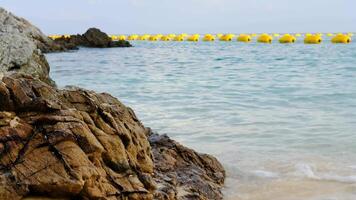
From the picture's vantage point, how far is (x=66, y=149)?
3.42 m

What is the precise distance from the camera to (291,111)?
432 inches

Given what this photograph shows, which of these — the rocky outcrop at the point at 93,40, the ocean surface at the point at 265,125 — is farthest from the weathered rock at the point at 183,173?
the rocky outcrop at the point at 93,40

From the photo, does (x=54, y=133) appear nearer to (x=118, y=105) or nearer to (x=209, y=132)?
(x=118, y=105)

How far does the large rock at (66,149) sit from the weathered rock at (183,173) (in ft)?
0.23

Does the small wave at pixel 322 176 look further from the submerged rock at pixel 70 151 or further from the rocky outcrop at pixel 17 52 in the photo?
the rocky outcrop at pixel 17 52

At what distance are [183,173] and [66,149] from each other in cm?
187

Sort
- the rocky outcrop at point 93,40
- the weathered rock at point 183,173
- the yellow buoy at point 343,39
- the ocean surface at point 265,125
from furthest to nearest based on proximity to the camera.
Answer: the rocky outcrop at point 93,40
the yellow buoy at point 343,39
the ocean surface at point 265,125
the weathered rock at point 183,173

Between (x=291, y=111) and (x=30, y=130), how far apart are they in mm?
8306

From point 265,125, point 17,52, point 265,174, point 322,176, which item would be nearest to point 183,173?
point 265,174

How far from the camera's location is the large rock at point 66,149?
3.30 metres

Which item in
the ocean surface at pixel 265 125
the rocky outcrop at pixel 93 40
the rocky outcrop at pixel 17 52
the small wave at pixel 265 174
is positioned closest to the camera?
the ocean surface at pixel 265 125

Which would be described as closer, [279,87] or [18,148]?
[18,148]

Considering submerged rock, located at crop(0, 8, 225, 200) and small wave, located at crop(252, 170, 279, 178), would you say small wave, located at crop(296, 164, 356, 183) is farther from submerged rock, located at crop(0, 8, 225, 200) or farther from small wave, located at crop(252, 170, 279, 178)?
submerged rock, located at crop(0, 8, 225, 200)

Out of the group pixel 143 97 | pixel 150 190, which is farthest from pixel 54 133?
pixel 143 97
